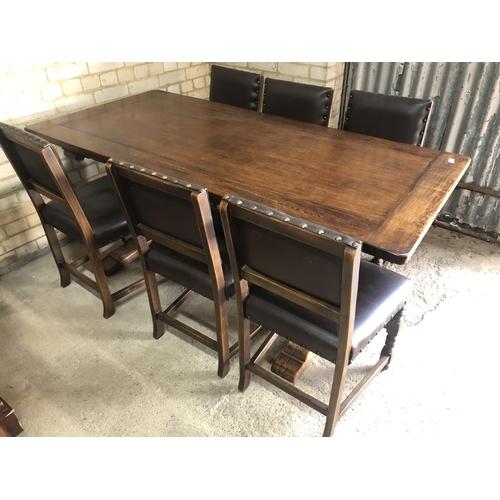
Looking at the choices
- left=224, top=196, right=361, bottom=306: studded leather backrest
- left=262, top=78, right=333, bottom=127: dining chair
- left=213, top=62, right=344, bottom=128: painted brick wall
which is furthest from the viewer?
left=213, top=62, right=344, bottom=128: painted brick wall

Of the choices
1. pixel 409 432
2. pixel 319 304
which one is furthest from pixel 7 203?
pixel 409 432

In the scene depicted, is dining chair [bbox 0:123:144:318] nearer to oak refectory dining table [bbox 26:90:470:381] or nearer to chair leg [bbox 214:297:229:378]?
oak refectory dining table [bbox 26:90:470:381]

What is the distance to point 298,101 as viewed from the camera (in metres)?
2.25

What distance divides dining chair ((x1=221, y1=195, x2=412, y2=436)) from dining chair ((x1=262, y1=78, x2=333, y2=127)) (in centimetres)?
103

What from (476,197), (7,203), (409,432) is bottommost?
(409,432)

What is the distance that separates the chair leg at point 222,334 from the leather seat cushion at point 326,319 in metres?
0.14

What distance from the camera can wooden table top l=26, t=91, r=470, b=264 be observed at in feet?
4.51

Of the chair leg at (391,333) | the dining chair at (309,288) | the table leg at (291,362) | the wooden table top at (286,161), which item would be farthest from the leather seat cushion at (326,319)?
the table leg at (291,362)

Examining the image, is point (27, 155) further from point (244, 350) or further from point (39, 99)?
point (244, 350)

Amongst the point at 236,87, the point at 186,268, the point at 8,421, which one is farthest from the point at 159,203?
the point at 236,87

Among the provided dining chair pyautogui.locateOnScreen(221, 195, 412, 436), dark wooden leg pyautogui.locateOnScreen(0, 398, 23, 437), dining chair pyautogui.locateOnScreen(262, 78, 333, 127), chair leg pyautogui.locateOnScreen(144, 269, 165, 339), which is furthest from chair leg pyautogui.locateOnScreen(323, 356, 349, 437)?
dining chair pyautogui.locateOnScreen(262, 78, 333, 127)
